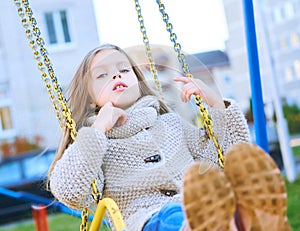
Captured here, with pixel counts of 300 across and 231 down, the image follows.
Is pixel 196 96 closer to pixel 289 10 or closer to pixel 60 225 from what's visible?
pixel 60 225

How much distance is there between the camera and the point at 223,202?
1.80 feet

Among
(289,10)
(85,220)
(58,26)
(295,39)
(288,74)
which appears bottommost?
(288,74)

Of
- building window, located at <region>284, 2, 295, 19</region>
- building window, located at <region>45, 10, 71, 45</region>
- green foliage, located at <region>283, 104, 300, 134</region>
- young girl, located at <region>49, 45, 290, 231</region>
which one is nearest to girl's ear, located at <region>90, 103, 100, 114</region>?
young girl, located at <region>49, 45, 290, 231</region>

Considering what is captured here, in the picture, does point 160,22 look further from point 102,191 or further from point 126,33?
point 102,191

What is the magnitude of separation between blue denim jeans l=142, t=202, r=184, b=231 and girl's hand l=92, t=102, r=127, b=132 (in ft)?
0.48

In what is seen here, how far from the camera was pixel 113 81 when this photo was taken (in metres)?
0.86

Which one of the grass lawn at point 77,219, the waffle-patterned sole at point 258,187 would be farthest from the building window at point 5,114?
the waffle-patterned sole at point 258,187

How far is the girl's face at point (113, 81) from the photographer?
86cm

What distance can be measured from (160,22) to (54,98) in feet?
0.60

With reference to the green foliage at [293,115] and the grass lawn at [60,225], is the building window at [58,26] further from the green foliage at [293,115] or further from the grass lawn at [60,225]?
the green foliage at [293,115]

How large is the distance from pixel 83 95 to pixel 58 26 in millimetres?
3657

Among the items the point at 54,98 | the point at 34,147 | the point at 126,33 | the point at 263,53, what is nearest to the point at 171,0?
the point at 126,33

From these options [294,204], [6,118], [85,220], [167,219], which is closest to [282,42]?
[6,118]

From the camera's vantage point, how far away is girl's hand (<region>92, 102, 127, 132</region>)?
33.1 inches
